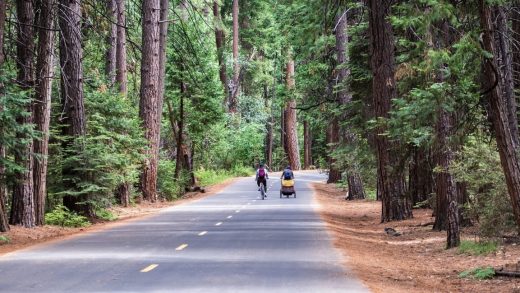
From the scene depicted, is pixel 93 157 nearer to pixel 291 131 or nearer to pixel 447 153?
pixel 447 153

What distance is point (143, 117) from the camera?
37.4 meters

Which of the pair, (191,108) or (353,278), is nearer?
(353,278)

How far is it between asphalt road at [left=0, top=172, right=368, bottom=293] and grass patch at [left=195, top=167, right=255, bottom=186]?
110 ft

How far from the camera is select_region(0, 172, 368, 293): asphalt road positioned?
1122 centimetres

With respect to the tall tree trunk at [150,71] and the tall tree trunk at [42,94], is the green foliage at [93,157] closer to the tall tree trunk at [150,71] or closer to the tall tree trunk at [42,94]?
the tall tree trunk at [42,94]

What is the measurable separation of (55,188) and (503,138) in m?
17.8

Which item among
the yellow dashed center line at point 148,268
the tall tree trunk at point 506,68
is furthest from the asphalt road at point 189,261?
the tall tree trunk at point 506,68

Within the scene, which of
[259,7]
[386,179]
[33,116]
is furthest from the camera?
[259,7]

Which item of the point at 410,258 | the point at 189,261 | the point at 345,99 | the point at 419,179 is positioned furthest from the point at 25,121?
the point at 345,99

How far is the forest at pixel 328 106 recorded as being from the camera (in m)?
14.6

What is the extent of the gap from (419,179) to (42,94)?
1406 centimetres

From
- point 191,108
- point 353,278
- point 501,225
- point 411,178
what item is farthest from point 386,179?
point 191,108

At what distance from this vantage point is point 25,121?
21.2 metres

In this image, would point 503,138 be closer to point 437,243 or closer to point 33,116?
point 437,243
